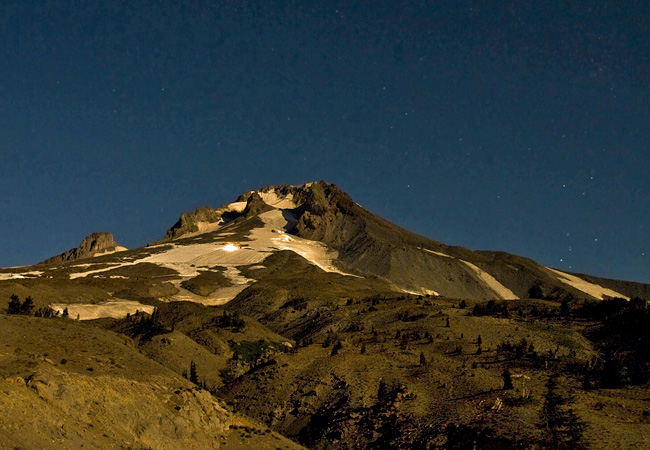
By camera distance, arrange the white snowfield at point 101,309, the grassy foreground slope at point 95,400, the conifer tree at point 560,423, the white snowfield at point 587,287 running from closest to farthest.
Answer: the grassy foreground slope at point 95,400 < the conifer tree at point 560,423 < the white snowfield at point 101,309 < the white snowfield at point 587,287

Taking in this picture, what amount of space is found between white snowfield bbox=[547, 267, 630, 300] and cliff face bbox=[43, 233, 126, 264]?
13203 cm

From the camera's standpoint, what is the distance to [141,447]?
21.5 metres

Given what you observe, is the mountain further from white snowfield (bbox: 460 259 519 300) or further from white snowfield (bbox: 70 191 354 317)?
white snowfield (bbox: 460 259 519 300)

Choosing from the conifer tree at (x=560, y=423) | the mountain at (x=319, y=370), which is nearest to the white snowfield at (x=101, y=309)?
the mountain at (x=319, y=370)

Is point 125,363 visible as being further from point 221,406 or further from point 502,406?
point 502,406

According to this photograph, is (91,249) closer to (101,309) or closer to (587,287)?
(101,309)

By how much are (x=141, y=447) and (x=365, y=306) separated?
1927 inches

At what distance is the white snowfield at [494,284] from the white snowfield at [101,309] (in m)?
80.4

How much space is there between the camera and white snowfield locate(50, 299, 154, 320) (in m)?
65.2

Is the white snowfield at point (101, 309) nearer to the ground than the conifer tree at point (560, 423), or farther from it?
farther from it

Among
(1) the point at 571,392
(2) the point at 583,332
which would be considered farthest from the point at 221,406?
(2) the point at 583,332

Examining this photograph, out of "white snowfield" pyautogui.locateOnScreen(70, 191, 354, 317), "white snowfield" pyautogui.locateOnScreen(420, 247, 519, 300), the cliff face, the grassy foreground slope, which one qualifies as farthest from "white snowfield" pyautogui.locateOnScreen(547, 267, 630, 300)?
the cliff face

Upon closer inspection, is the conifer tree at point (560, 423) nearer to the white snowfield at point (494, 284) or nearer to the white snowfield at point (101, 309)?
the white snowfield at point (101, 309)

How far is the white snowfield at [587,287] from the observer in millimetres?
140750
